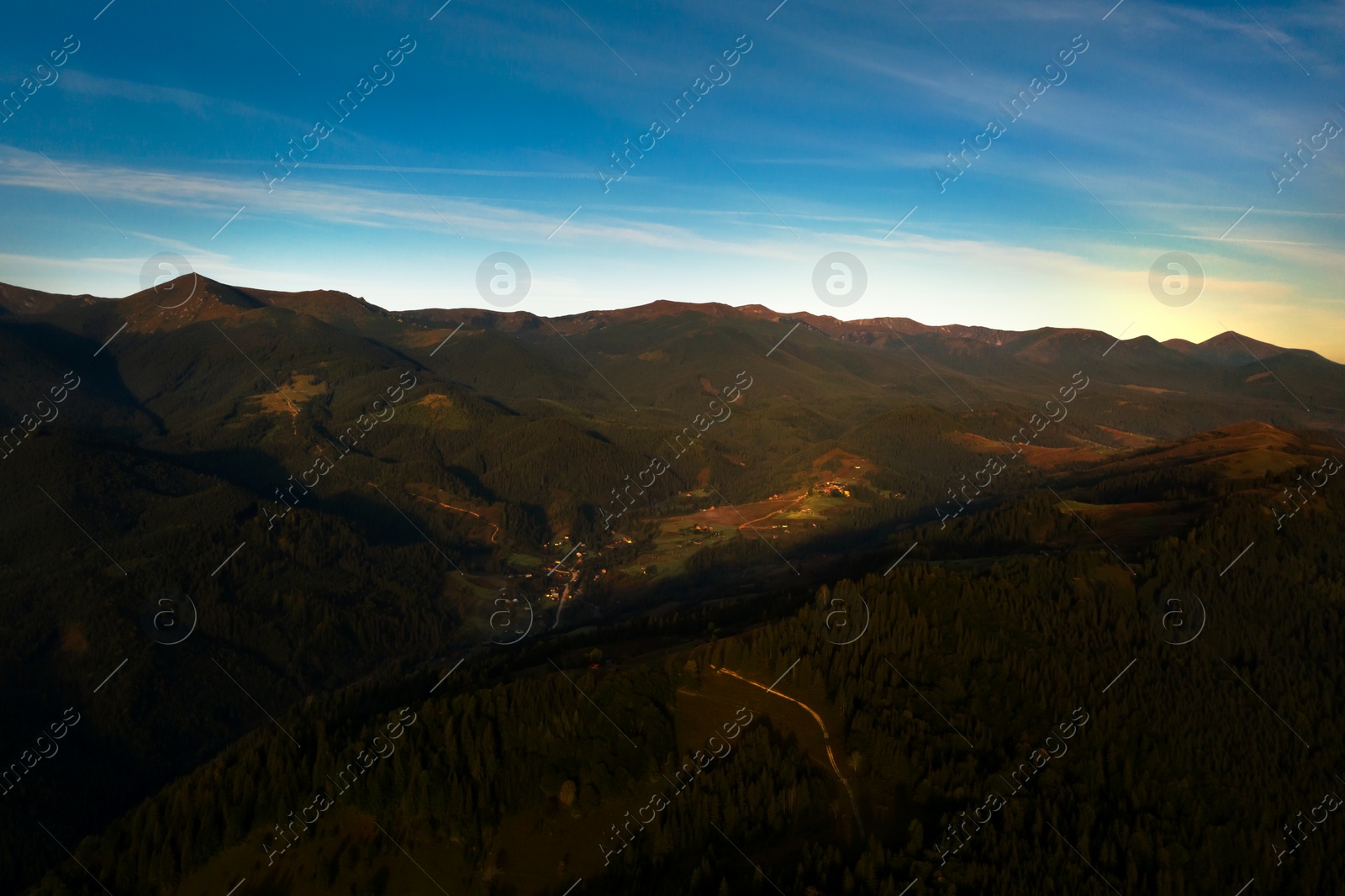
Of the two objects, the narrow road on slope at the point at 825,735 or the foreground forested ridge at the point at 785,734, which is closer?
the foreground forested ridge at the point at 785,734

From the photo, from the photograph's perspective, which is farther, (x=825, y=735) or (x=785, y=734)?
(x=825, y=735)

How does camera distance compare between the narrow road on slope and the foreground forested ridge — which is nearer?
the foreground forested ridge

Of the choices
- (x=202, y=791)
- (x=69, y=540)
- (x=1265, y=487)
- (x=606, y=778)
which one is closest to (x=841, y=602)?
(x=606, y=778)

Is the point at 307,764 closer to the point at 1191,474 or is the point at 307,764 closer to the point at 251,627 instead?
the point at 251,627

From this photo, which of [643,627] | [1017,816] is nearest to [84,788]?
[643,627]

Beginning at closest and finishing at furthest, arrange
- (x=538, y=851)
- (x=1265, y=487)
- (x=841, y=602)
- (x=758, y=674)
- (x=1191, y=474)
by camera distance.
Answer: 1. (x=538, y=851)
2. (x=758, y=674)
3. (x=841, y=602)
4. (x=1265, y=487)
5. (x=1191, y=474)

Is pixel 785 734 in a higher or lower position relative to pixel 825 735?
higher

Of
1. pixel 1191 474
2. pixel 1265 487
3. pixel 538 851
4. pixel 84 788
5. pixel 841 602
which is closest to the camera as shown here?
pixel 538 851

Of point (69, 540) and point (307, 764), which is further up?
point (69, 540)

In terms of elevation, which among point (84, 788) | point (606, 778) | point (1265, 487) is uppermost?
point (1265, 487)

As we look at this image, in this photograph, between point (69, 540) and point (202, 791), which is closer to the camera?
point (202, 791)
